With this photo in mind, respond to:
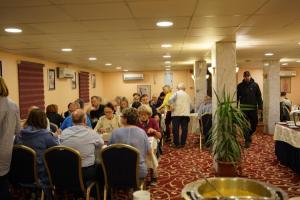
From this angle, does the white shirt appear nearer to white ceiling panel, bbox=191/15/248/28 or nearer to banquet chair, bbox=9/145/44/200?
white ceiling panel, bbox=191/15/248/28

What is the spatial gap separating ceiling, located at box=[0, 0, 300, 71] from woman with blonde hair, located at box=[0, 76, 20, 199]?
2.88 ft

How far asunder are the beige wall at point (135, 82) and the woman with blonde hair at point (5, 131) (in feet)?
37.5

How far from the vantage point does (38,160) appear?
333 centimetres

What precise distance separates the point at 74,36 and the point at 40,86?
Answer: 3248 mm

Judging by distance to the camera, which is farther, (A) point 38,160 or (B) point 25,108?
(B) point 25,108

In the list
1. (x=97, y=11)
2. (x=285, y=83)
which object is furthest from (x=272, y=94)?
(x=97, y=11)

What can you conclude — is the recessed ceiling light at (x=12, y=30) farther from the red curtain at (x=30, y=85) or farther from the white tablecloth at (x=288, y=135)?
the white tablecloth at (x=288, y=135)

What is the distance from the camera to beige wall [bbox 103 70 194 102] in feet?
46.5

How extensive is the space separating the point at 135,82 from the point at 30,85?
774 cm

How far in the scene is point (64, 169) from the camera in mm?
3127

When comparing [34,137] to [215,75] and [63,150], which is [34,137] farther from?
[215,75]

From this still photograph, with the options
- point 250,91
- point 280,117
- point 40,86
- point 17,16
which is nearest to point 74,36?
point 17,16

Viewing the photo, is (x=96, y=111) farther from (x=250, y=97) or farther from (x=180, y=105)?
(x=250, y=97)

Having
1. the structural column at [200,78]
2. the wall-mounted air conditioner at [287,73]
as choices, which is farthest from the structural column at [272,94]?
the wall-mounted air conditioner at [287,73]
